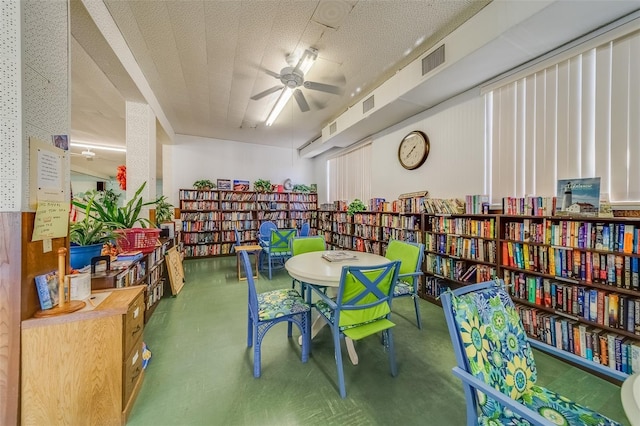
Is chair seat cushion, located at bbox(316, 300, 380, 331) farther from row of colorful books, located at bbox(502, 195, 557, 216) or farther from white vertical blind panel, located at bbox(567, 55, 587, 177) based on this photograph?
white vertical blind panel, located at bbox(567, 55, 587, 177)

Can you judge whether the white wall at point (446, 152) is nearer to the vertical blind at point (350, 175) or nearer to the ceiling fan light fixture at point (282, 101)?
the vertical blind at point (350, 175)

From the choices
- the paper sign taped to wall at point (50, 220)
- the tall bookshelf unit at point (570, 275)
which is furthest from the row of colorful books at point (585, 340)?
the paper sign taped to wall at point (50, 220)

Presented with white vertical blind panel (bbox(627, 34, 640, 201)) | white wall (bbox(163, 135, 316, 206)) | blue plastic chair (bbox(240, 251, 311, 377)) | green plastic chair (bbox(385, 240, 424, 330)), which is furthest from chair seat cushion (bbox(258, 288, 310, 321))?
white wall (bbox(163, 135, 316, 206))

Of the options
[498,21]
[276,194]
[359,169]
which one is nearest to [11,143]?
[498,21]

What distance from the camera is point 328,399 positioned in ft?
4.98

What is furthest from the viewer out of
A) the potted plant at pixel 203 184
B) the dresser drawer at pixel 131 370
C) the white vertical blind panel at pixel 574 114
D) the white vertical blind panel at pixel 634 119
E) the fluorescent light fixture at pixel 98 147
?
the fluorescent light fixture at pixel 98 147

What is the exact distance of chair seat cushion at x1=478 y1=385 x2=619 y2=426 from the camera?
3.00ft

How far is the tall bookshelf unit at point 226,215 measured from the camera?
18.2 feet

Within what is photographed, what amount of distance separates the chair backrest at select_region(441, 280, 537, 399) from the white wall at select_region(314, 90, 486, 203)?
2.10m

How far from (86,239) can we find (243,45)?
244 centimetres

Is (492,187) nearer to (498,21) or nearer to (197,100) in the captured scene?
(498,21)

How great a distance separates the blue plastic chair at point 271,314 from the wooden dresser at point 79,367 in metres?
0.74

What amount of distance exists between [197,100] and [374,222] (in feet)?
12.3

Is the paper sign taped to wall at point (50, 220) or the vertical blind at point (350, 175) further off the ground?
the vertical blind at point (350, 175)
